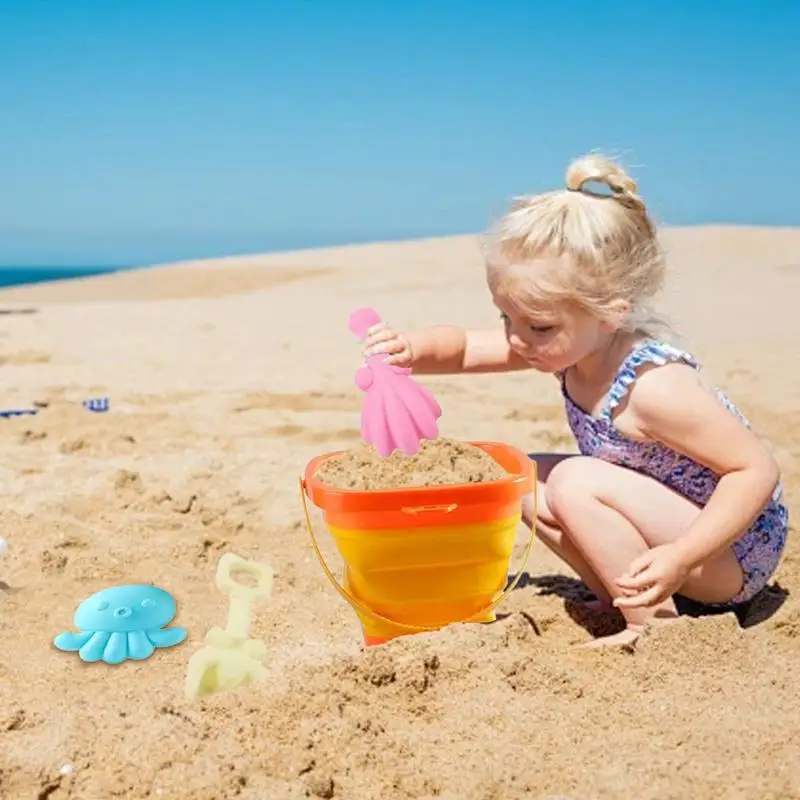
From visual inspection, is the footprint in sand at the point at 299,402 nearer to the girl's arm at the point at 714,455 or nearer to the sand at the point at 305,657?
the sand at the point at 305,657

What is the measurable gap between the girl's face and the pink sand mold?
0.70ft

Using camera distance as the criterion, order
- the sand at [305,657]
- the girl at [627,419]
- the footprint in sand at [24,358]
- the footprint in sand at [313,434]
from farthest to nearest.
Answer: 1. the footprint in sand at [24,358]
2. the footprint in sand at [313,434]
3. the girl at [627,419]
4. the sand at [305,657]

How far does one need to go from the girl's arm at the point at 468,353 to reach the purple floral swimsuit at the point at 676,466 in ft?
0.79

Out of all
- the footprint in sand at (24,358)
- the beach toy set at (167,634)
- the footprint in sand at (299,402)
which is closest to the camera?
the beach toy set at (167,634)

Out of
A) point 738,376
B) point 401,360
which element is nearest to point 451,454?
point 401,360

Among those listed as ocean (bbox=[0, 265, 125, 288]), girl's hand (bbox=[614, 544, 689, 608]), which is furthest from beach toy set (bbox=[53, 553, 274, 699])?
ocean (bbox=[0, 265, 125, 288])

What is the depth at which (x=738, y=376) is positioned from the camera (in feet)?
14.9

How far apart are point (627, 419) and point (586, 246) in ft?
1.06

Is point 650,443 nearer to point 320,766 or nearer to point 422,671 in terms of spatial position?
point 422,671

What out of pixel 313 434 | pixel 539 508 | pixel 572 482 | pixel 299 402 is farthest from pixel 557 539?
pixel 299 402

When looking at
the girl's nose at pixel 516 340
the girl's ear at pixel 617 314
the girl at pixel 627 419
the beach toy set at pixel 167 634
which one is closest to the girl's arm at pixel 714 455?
the girl at pixel 627 419

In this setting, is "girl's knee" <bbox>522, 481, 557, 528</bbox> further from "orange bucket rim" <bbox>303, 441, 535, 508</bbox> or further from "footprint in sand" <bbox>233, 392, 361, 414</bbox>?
"footprint in sand" <bbox>233, 392, 361, 414</bbox>

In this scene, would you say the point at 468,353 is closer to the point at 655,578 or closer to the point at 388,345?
the point at 388,345

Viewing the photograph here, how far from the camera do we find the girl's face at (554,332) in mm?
1807
